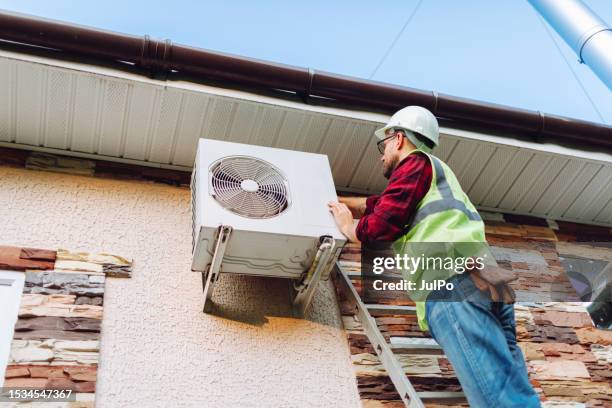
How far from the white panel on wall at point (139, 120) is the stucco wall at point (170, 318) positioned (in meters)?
0.26

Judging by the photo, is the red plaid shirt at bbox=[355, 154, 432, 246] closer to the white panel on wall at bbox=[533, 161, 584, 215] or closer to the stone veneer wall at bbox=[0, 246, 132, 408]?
the stone veneer wall at bbox=[0, 246, 132, 408]

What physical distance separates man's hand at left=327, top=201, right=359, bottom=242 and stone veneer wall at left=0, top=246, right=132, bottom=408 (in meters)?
1.20

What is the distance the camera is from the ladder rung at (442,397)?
3.43 m

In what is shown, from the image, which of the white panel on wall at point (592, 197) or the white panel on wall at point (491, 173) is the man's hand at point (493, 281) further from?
the white panel on wall at point (592, 197)

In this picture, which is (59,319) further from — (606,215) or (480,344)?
(606,215)

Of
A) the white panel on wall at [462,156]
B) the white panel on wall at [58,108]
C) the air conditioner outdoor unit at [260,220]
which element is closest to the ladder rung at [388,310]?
the air conditioner outdoor unit at [260,220]

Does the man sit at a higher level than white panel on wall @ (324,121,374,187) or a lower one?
lower

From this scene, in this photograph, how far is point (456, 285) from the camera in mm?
3125

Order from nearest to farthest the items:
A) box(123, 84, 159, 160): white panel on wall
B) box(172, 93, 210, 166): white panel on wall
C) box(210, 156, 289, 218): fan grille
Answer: box(210, 156, 289, 218): fan grille → box(123, 84, 159, 160): white panel on wall → box(172, 93, 210, 166): white panel on wall

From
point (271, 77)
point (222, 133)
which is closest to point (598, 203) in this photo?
point (271, 77)

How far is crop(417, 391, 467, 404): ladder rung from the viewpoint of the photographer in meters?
3.43

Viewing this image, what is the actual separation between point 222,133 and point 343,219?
125cm

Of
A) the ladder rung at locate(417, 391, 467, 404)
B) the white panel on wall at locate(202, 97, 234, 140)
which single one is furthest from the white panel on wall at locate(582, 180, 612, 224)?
the white panel on wall at locate(202, 97, 234, 140)

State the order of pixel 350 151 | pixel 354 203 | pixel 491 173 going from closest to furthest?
pixel 354 203 → pixel 350 151 → pixel 491 173
